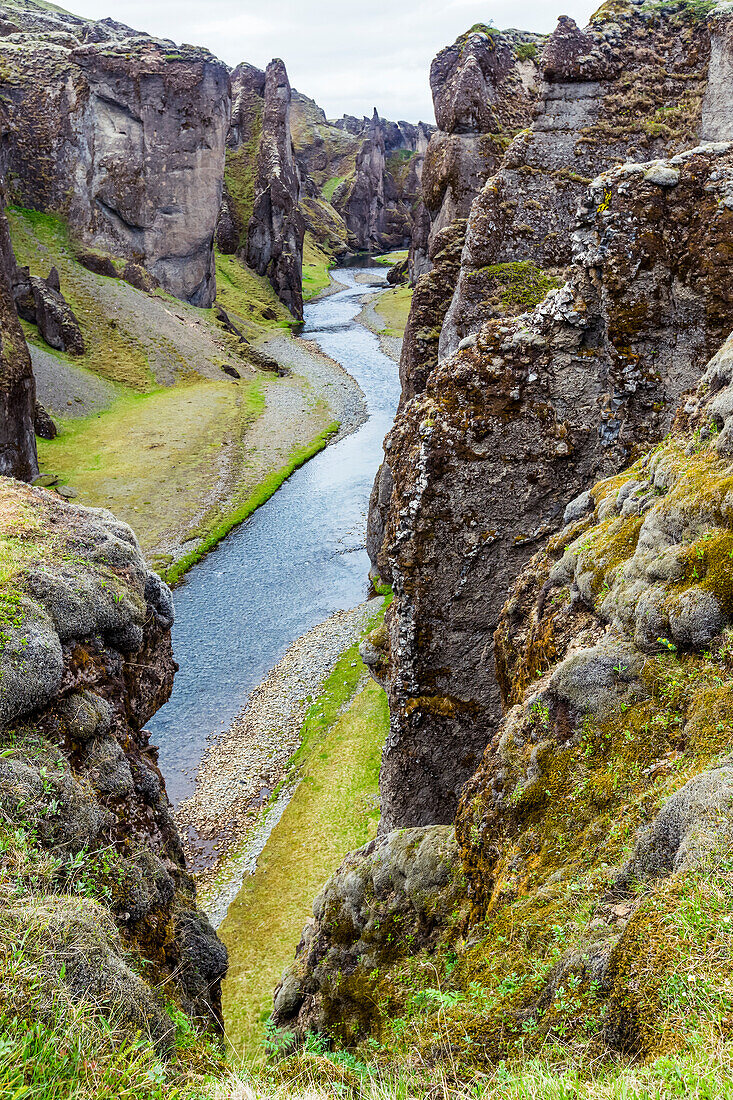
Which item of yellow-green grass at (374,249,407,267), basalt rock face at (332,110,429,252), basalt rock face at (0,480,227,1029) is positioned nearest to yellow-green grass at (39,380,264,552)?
basalt rock face at (0,480,227,1029)

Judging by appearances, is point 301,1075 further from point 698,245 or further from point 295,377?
point 295,377

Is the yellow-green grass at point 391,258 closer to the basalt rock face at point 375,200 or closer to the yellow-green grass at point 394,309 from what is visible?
the basalt rock face at point 375,200

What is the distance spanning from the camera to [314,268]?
152 metres

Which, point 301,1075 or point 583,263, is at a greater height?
point 583,263

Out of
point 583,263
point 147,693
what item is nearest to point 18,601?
point 147,693

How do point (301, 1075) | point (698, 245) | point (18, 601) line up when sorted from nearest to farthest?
point (301, 1075), point (18, 601), point (698, 245)

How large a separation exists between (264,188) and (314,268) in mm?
37798

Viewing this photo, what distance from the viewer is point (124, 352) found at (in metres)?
73.1

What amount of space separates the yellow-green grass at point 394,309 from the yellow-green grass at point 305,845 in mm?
74704

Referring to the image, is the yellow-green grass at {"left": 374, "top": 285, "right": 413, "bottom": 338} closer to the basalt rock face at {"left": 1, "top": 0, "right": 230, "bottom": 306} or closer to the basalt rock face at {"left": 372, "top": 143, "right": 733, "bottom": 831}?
the basalt rock face at {"left": 1, "top": 0, "right": 230, "bottom": 306}

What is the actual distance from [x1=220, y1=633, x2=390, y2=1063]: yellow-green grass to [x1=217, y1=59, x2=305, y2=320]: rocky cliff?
95.6m

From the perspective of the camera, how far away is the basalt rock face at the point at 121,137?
77.8 m

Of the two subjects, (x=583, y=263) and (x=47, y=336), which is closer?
(x=583, y=263)

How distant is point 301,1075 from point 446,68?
48.2 meters
